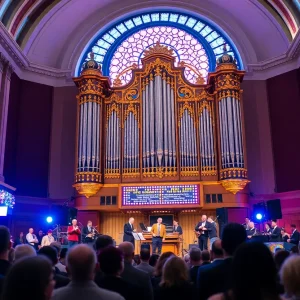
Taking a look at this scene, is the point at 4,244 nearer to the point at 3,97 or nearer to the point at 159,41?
the point at 3,97

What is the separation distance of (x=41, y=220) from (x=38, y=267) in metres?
12.0

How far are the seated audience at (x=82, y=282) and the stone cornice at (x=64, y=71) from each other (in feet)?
38.0

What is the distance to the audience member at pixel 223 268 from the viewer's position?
2717 millimetres

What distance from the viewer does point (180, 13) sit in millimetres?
15469

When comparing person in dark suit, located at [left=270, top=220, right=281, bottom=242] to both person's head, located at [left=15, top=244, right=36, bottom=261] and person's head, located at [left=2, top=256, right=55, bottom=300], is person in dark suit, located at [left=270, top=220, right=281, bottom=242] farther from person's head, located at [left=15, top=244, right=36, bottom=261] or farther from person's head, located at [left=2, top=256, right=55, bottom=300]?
person's head, located at [left=2, top=256, right=55, bottom=300]

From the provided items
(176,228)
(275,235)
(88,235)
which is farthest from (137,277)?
(176,228)

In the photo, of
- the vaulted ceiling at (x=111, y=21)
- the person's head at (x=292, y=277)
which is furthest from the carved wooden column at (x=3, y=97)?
the person's head at (x=292, y=277)

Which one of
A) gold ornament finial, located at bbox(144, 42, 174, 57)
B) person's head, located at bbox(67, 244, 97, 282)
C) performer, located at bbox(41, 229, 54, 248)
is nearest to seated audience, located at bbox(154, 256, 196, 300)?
person's head, located at bbox(67, 244, 97, 282)

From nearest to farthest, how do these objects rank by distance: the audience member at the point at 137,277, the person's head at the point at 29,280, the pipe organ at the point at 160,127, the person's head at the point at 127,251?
the person's head at the point at 29,280 → the audience member at the point at 137,277 → the person's head at the point at 127,251 → the pipe organ at the point at 160,127

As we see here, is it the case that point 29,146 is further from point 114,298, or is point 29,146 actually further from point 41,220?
point 114,298

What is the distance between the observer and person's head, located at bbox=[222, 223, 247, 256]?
2703mm

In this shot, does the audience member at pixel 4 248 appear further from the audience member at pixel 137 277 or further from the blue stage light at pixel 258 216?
the blue stage light at pixel 258 216

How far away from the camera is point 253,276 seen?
1.66 meters

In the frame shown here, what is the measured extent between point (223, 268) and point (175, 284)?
0.37 metres
